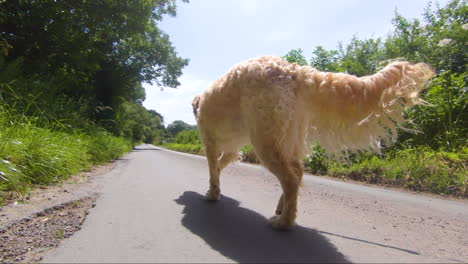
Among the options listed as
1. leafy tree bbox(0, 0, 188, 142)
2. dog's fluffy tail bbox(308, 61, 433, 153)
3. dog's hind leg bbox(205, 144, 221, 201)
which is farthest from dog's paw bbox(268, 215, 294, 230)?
leafy tree bbox(0, 0, 188, 142)

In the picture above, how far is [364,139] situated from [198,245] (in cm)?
163

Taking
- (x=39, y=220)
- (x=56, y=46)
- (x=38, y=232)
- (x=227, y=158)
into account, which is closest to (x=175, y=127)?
(x=56, y=46)

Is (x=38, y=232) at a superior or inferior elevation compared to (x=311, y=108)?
inferior

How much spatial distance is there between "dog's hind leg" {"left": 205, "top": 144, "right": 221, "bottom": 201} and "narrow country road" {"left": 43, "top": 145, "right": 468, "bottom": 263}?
11 cm

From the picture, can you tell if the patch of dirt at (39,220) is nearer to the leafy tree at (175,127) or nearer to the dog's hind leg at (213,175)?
the dog's hind leg at (213,175)

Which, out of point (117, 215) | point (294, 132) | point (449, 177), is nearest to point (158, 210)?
point (117, 215)

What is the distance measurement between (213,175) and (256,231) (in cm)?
127

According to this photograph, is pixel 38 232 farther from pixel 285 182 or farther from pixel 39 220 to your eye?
pixel 285 182

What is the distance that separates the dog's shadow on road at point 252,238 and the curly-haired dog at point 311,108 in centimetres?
19

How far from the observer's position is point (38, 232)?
1941 mm

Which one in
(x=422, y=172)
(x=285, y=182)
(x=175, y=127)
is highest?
(x=175, y=127)

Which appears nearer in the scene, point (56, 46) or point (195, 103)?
point (195, 103)

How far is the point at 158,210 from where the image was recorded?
8.98 ft

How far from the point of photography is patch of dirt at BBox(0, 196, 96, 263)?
1.60 m
